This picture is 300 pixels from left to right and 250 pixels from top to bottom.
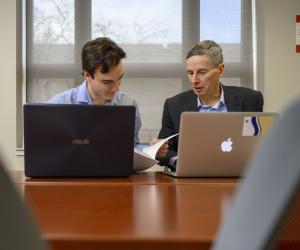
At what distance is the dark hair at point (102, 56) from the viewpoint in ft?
8.54

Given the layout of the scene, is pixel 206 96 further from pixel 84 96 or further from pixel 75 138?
pixel 75 138

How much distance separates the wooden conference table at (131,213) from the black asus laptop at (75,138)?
3.7 inches

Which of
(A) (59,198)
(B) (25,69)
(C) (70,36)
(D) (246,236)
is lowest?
(A) (59,198)

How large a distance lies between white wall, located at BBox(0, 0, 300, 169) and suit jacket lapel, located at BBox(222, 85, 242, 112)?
1.00 m

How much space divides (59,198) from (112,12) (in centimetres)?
290

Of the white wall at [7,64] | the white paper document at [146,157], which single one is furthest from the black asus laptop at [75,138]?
the white wall at [7,64]

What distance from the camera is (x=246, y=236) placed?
0.30 meters

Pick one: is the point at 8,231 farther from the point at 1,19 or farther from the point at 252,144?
the point at 1,19

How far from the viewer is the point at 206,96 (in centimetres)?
285

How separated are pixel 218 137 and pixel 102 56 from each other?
1078mm

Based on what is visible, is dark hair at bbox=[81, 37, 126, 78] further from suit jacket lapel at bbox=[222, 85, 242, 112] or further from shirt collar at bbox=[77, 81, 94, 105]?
suit jacket lapel at bbox=[222, 85, 242, 112]

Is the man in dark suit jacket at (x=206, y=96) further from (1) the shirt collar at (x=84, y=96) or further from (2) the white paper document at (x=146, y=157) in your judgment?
(2) the white paper document at (x=146, y=157)

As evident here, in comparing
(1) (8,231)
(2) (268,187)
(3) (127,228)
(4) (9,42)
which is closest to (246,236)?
(2) (268,187)

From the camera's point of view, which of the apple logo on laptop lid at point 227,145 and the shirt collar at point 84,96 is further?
the shirt collar at point 84,96
